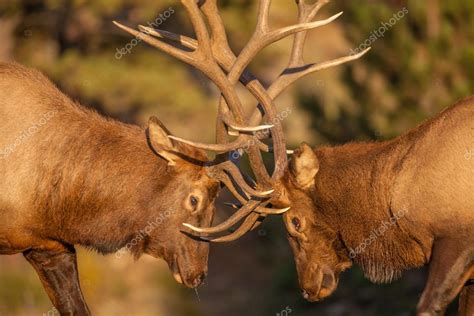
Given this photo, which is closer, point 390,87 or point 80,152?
point 80,152

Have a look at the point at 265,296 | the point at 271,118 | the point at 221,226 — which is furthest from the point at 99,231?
the point at 265,296

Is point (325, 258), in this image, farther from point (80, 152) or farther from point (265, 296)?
point (265, 296)

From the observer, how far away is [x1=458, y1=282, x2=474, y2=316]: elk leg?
382 inches

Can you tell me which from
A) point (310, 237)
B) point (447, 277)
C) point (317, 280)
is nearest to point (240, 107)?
point (310, 237)

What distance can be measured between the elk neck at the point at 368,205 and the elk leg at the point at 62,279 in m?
2.25

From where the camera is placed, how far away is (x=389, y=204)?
31.1 ft

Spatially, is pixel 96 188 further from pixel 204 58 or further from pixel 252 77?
pixel 252 77

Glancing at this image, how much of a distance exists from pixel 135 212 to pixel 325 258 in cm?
160

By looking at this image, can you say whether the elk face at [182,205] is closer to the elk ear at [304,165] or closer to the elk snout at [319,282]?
the elk ear at [304,165]

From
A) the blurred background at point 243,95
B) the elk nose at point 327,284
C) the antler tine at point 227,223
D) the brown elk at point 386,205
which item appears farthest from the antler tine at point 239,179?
the blurred background at point 243,95

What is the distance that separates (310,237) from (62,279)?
2227 millimetres

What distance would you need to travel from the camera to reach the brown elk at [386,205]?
351 inches

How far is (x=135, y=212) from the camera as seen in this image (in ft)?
32.3

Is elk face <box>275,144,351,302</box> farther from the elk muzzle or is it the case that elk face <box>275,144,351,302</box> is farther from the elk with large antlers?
the elk with large antlers
